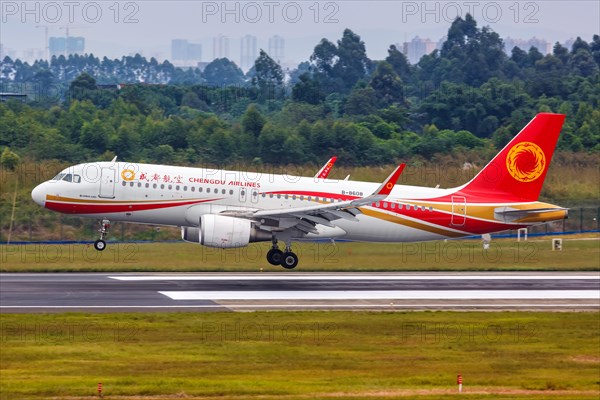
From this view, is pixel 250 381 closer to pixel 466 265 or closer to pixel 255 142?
pixel 466 265

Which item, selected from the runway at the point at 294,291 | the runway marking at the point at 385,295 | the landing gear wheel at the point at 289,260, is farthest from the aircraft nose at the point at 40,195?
the landing gear wheel at the point at 289,260

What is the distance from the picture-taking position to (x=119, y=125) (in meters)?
82.1

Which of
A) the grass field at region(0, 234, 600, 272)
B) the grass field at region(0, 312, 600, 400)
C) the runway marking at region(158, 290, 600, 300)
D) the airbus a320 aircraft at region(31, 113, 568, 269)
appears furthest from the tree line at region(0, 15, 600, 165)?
the grass field at region(0, 312, 600, 400)

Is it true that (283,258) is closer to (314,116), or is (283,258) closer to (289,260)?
(289,260)

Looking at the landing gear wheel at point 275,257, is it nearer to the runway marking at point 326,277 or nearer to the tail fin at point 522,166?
the runway marking at point 326,277

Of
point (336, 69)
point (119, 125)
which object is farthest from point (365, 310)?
point (336, 69)

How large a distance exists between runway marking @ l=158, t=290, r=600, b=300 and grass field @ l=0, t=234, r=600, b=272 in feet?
21.3

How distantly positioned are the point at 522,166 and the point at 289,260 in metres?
10.7

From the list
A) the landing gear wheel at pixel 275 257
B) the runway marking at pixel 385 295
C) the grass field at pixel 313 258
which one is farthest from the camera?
the grass field at pixel 313 258

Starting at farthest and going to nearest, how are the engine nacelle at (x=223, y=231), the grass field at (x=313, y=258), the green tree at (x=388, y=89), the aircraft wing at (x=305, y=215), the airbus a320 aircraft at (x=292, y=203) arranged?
the green tree at (x=388, y=89), the grass field at (x=313, y=258), the airbus a320 aircraft at (x=292, y=203), the aircraft wing at (x=305, y=215), the engine nacelle at (x=223, y=231)

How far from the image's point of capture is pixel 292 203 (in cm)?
4428

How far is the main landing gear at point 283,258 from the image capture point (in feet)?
146

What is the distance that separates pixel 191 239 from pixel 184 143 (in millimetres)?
33940

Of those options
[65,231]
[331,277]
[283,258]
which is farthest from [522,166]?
[65,231]
